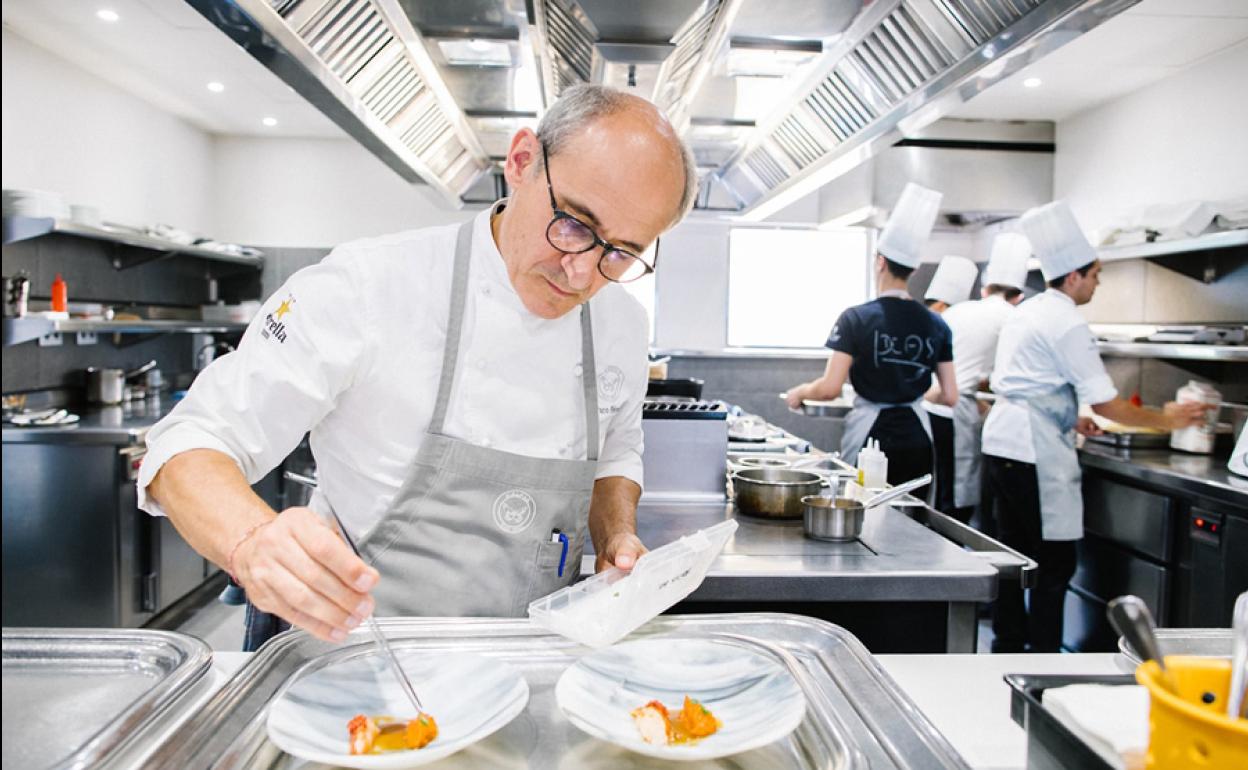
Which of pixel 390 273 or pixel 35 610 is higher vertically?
pixel 390 273

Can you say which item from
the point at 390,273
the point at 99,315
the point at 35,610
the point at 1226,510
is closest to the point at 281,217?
the point at 99,315

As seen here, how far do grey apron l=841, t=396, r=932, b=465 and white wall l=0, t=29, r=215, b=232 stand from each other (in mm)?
3903

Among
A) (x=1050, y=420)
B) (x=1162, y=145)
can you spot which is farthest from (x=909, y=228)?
(x=1162, y=145)

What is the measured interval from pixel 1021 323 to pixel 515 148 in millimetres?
3140

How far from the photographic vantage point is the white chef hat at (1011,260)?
498 centimetres

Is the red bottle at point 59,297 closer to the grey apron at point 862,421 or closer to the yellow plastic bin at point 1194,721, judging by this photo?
the grey apron at point 862,421

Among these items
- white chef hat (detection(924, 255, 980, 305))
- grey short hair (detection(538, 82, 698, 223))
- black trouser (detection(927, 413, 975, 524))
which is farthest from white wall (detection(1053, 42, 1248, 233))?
grey short hair (detection(538, 82, 698, 223))

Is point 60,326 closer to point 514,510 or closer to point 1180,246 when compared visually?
point 514,510

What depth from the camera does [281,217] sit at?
21.1ft

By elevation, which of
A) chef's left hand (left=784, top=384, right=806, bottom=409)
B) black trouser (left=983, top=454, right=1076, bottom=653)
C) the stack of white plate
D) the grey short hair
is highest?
the stack of white plate

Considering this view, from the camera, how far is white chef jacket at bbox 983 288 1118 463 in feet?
12.0

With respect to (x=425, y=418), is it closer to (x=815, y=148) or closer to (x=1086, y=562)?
(x=815, y=148)

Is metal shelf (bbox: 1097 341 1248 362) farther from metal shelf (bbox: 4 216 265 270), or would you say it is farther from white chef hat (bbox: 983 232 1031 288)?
metal shelf (bbox: 4 216 265 270)

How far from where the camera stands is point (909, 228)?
3.75 meters
